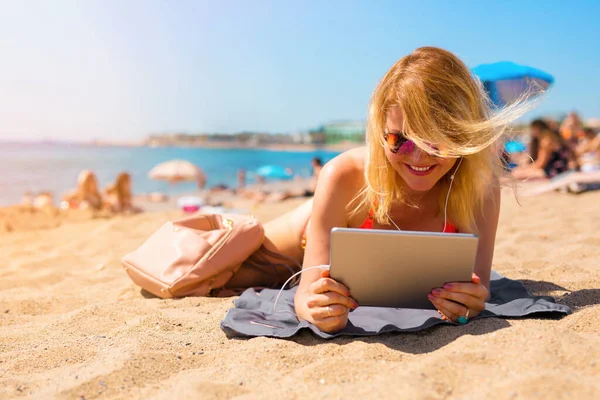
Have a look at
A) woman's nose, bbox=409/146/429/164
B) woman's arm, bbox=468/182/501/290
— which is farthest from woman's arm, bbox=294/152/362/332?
woman's arm, bbox=468/182/501/290

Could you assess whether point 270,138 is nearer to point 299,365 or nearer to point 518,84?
point 518,84

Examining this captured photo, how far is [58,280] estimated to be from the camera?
12.0ft

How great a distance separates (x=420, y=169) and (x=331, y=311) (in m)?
0.71

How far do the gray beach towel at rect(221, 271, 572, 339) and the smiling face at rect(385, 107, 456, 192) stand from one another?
615mm

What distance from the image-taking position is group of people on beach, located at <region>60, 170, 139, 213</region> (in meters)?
8.75

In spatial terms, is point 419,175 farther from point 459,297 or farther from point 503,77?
point 503,77

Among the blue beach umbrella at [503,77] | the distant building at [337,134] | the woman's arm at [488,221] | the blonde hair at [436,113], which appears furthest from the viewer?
the distant building at [337,134]

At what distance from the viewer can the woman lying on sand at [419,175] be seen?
1.99 metres

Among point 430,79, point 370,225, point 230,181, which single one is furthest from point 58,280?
point 230,181

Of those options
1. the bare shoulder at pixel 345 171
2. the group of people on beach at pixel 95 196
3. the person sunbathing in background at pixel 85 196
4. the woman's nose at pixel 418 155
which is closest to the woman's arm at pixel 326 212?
the bare shoulder at pixel 345 171

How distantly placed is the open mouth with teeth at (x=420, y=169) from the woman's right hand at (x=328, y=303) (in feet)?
1.86

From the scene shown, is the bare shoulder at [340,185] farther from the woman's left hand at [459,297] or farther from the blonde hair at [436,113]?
the woman's left hand at [459,297]

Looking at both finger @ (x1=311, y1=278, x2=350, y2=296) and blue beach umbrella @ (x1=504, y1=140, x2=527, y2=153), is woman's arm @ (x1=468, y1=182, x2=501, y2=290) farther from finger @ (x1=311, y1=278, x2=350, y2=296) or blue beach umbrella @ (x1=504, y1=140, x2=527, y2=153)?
finger @ (x1=311, y1=278, x2=350, y2=296)

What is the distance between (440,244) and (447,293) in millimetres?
277
